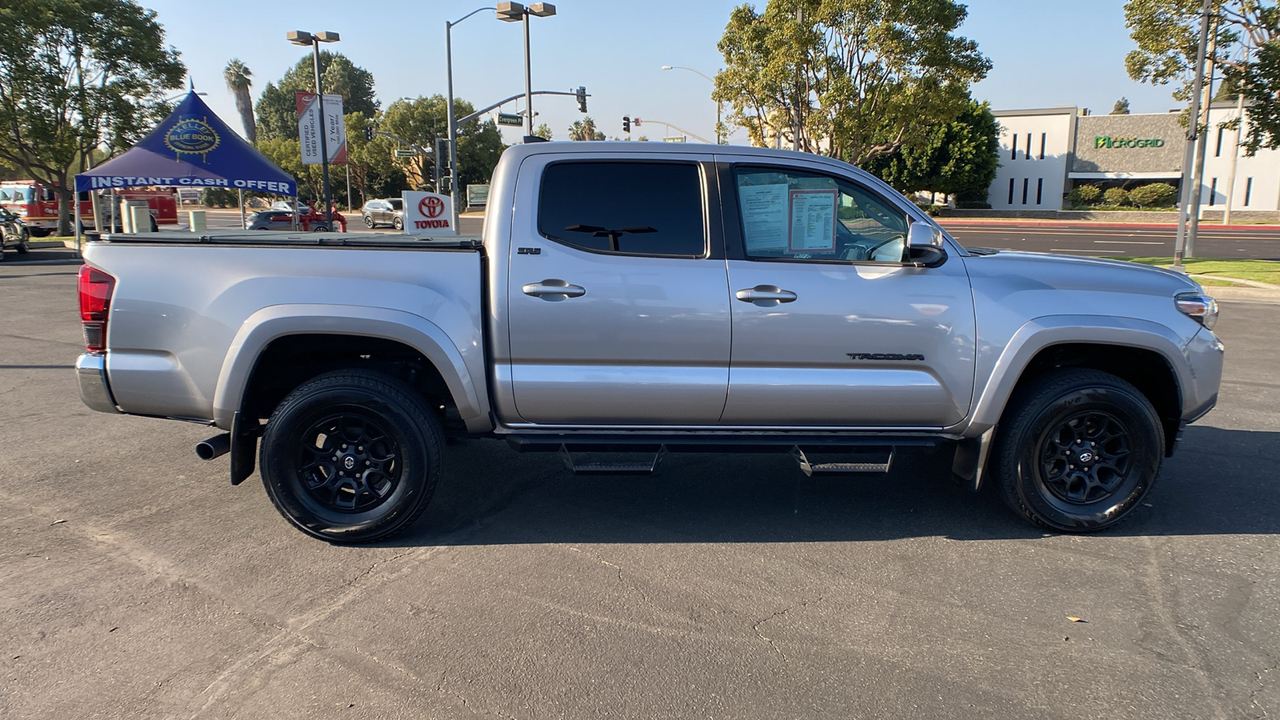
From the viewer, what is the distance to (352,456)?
167 inches

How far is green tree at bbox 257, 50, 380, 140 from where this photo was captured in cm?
9531

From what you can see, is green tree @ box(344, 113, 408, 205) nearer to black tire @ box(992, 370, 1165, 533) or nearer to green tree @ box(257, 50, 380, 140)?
green tree @ box(257, 50, 380, 140)

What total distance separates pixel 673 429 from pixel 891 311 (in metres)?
1.26

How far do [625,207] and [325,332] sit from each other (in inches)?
64.1

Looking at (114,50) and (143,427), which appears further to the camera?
(114,50)

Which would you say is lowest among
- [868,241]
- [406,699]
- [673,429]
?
[406,699]

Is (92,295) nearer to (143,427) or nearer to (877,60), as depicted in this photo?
(143,427)

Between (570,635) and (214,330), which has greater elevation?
(214,330)

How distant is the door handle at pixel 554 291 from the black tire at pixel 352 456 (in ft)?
2.71

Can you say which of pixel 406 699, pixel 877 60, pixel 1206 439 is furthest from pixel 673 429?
pixel 877 60

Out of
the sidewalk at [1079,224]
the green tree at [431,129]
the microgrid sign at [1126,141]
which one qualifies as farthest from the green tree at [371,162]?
the microgrid sign at [1126,141]

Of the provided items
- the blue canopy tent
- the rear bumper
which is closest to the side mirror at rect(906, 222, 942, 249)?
the rear bumper

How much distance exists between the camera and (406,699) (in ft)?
9.67

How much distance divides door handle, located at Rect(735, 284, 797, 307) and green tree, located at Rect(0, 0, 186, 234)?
32181 millimetres
